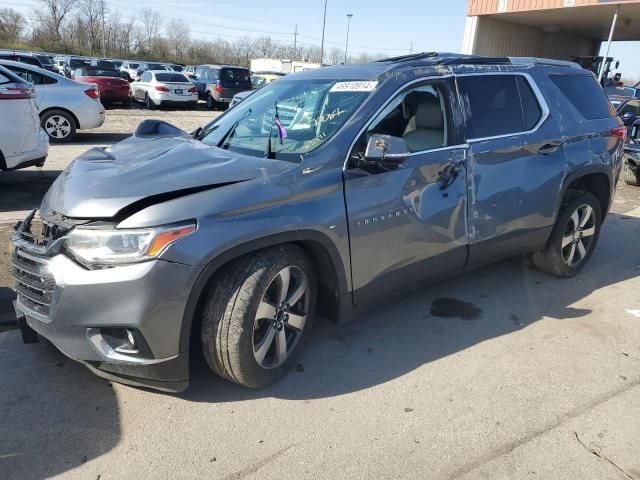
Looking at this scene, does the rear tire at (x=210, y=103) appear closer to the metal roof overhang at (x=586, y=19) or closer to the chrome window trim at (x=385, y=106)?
the metal roof overhang at (x=586, y=19)

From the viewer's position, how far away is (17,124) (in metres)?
6.46

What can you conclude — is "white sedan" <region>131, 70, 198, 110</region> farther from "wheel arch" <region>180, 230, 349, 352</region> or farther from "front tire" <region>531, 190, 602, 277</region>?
"wheel arch" <region>180, 230, 349, 352</region>

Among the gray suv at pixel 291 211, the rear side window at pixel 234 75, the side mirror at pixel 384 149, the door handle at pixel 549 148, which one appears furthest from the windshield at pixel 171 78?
the side mirror at pixel 384 149

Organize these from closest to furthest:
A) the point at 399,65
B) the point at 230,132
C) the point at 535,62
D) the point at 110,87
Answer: the point at 399,65 < the point at 230,132 < the point at 535,62 < the point at 110,87

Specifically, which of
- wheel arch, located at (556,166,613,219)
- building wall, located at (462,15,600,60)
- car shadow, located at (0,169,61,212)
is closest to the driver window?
wheel arch, located at (556,166,613,219)

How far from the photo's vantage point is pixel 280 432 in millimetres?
2643

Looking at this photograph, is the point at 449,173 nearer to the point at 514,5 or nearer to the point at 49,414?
the point at 49,414

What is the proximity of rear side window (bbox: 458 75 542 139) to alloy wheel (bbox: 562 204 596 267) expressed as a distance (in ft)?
3.52

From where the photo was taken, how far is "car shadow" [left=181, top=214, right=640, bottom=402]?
10.0ft

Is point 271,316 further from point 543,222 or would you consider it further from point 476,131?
point 543,222

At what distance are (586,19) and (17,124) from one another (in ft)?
71.5

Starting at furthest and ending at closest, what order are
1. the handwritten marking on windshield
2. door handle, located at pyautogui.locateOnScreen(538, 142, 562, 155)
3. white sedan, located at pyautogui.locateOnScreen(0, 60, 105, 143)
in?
white sedan, located at pyautogui.locateOnScreen(0, 60, 105, 143)
door handle, located at pyautogui.locateOnScreen(538, 142, 562, 155)
the handwritten marking on windshield

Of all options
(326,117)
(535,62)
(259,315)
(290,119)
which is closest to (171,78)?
(535,62)

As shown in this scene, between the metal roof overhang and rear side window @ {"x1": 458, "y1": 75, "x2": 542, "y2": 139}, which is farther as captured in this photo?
the metal roof overhang
